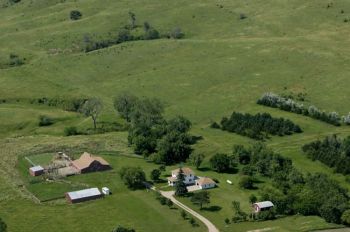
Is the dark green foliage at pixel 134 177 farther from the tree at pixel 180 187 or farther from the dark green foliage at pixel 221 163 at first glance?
the dark green foliage at pixel 221 163

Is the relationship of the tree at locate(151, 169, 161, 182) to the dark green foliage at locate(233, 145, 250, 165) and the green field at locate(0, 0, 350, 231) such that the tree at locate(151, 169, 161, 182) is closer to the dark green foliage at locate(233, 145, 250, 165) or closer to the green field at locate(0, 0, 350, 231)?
the green field at locate(0, 0, 350, 231)

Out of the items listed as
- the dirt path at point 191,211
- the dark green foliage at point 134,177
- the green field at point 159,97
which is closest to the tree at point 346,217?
the green field at point 159,97

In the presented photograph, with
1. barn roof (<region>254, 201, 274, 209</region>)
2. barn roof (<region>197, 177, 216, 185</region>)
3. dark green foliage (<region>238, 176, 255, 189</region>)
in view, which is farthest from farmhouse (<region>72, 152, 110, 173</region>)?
barn roof (<region>254, 201, 274, 209</region>)

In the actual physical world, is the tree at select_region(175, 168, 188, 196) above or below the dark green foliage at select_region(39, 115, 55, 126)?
below

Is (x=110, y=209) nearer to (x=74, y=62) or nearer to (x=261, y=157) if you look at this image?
(x=261, y=157)

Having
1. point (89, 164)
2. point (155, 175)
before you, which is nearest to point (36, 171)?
point (89, 164)

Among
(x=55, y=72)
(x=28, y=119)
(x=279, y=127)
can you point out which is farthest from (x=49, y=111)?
(x=279, y=127)
